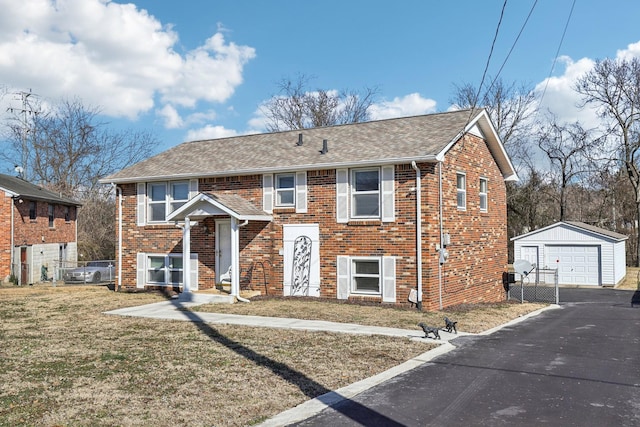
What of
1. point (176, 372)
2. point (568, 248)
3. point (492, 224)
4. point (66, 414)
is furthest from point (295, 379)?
point (568, 248)

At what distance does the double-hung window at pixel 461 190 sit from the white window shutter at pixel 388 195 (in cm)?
283

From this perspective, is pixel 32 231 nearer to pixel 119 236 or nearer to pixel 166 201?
pixel 119 236

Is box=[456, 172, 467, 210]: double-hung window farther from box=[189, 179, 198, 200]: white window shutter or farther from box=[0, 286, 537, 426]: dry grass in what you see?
box=[189, 179, 198, 200]: white window shutter

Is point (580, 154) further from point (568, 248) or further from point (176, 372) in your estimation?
point (176, 372)

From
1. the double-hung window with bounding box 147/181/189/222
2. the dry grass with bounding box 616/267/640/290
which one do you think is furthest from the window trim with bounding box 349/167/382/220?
the dry grass with bounding box 616/267/640/290

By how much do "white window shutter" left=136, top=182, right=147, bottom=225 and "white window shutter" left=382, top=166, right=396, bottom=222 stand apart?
9338mm

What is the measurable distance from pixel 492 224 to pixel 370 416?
1600 cm

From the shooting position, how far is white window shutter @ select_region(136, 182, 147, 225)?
20.9 m

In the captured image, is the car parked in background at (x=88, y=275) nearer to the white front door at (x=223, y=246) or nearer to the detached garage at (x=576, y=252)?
the white front door at (x=223, y=246)

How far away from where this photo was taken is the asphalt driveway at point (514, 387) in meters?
6.56

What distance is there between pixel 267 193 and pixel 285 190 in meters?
0.65

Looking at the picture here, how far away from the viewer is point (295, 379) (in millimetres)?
8297

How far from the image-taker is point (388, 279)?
16656mm

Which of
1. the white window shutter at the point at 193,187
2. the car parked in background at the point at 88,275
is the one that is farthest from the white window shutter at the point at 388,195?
the car parked in background at the point at 88,275
